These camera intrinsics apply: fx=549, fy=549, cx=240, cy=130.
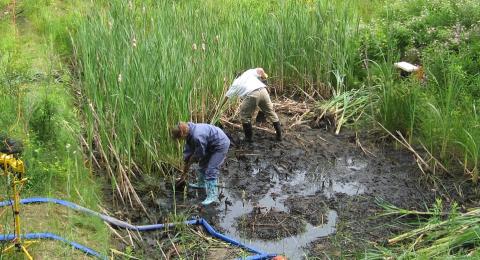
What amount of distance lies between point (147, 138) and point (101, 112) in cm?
57

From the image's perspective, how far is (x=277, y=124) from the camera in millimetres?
7027

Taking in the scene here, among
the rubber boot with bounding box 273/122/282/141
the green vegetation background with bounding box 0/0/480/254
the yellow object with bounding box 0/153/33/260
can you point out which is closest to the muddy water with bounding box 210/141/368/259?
the rubber boot with bounding box 273/122/282/141

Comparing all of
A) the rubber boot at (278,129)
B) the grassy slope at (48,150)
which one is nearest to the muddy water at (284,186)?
the rubber boot at (278,129)

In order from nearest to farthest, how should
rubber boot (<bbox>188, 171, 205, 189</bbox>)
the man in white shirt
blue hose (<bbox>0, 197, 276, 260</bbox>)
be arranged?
blue hose (<bbox>0, 197, 276, 260</bbox>)
rubber boot (<bbox>188, 171, 205, 189</bbox>)
the man in white shirt

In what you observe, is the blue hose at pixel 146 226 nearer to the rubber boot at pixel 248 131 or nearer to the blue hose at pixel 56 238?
the blue hose at pixel 56 238

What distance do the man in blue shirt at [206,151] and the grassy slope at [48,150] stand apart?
3.21 ft

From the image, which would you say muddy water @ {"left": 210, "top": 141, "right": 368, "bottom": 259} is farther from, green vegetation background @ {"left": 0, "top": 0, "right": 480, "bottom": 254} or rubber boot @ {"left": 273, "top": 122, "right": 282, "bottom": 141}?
green vegetation background @ {"left": 0, "top": 0, "right": 480, "bottom": 254}

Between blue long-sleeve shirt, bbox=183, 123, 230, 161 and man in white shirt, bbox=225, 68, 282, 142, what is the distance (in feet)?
4.11

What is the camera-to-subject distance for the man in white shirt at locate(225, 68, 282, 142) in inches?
270

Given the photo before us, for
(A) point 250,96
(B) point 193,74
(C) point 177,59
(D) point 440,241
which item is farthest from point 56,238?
(A) point 250,96

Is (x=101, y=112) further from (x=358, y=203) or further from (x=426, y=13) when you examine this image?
(x=426, y=13)

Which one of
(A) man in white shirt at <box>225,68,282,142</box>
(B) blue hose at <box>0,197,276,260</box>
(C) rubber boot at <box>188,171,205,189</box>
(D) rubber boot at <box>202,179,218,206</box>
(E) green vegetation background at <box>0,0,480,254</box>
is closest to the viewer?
(B) blue hose at <box>0,197,276,260</box>

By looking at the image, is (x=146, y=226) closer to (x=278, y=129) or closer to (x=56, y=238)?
(x=56, y=238)

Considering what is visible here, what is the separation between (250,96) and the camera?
6895mm
